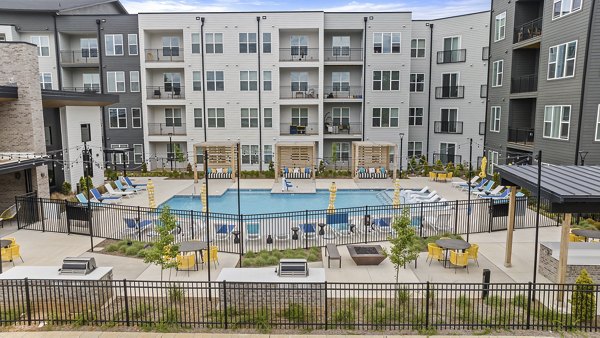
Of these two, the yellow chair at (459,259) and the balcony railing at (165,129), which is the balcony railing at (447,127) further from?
A: the yellow chair at (459,259)

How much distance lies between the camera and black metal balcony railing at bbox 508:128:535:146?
31984mm

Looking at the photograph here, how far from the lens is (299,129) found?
40156mm

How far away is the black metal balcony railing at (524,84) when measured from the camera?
31297mm

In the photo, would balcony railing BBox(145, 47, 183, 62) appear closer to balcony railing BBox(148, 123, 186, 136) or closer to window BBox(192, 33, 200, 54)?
window BBox(192, 33, 200, 54)

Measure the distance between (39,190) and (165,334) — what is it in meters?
17.0

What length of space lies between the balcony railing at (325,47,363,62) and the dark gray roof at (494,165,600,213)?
81.6ft

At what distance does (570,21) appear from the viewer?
82.0ft

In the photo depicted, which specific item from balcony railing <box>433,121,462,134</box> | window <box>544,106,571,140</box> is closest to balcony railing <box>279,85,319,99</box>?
balcony railing <box>433,121,462,134</box>

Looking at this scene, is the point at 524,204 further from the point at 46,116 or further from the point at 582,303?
the point at 46,116

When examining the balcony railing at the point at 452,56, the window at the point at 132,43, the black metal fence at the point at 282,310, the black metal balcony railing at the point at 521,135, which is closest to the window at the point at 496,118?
the black metal balcony railing at the point at 521,135

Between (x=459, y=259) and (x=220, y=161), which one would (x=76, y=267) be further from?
(x=220, y=161)

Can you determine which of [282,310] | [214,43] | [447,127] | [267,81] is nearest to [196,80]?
[214,43]

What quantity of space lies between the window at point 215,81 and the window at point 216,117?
1.76m

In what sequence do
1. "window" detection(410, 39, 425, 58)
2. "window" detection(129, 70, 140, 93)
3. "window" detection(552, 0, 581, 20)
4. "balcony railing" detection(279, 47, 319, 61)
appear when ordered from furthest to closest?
1. "window" detection(410, 39, 425, 58)
2. "window" detection(129, 70, 140, 93)
3. "balcony railing" detection(279, 47, 319, 61)
4. "window" detection(552, 0, 581, 20)
